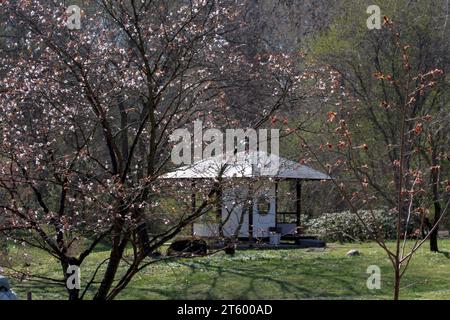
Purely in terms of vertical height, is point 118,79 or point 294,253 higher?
point 118,79

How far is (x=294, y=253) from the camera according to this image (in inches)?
709

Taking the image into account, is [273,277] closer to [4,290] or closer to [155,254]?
[155,254]

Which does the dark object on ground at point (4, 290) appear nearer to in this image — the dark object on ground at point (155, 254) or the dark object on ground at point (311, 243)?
the dark object on ground at point (155, 254)

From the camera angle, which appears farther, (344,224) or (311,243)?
(344,224)

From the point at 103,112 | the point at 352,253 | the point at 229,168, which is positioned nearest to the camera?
the point at 103,112

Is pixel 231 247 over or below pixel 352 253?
over

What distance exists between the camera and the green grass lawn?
1191 centimetres

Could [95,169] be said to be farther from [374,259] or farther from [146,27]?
[374,259]

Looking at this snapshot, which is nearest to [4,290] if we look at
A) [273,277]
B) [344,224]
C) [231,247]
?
[231,247]

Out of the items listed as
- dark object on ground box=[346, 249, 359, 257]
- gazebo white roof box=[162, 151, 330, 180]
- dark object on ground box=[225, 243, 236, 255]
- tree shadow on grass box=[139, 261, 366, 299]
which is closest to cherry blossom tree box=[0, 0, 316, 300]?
gazebo white roof box=[162, 151, 330, 180]

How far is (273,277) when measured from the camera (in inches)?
539

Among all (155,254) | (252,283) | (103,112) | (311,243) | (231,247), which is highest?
(103,112)
